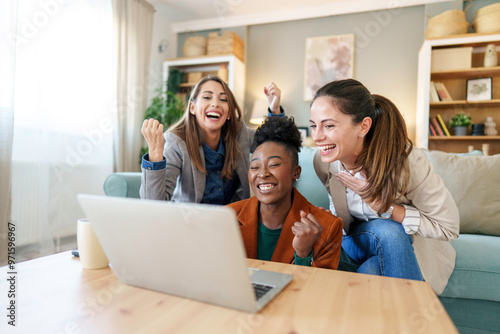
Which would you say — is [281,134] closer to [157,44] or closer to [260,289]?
[260,289]

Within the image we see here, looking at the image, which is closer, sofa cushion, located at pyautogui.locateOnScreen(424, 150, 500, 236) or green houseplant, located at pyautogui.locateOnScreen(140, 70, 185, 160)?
sofa cushion, located at pyautogui.locateOnScreen(424, 150, 500, 236)

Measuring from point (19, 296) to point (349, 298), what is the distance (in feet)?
2.03

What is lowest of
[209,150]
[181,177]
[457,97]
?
[181,177]

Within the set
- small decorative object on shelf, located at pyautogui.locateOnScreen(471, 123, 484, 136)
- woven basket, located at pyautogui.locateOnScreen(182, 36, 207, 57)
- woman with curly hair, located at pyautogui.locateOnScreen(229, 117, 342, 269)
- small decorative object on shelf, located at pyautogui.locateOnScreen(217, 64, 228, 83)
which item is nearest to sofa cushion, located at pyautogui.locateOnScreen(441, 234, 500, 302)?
woman with curly hair, located at pyautogui.locateOnScreen(229, 117, 342, 269)

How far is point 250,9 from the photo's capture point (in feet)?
13.6

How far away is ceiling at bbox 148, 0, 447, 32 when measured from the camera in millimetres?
3840

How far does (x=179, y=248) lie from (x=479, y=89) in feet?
12.9

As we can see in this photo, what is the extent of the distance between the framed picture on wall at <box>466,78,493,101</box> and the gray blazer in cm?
297

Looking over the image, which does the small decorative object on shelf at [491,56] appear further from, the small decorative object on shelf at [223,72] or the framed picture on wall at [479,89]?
the small decorative object on shelf at [223,72]

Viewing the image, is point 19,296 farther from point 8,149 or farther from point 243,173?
point 8,149

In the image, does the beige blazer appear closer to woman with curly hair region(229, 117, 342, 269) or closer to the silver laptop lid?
woman with curly hair region(229, 117, 342, 269)

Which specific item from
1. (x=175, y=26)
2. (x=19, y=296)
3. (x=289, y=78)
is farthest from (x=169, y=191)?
(x=175, y=26)

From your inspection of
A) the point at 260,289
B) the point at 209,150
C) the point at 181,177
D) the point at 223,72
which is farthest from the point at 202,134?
the point at 223,72

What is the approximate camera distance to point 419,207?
4.05ft
